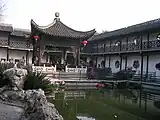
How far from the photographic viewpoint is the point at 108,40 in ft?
104

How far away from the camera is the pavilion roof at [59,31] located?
2142 centimetres

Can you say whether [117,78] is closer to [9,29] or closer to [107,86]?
[107,86]

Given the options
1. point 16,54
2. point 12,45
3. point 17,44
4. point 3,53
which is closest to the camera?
point 12,45

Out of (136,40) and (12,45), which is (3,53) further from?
(136,40)

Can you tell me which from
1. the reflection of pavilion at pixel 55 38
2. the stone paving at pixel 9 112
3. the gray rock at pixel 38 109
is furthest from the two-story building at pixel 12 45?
the gray rock at pixel 38 109

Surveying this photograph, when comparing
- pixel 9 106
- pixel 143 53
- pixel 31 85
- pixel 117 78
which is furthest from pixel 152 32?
pixel 9 106

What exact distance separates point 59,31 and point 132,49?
780 cm

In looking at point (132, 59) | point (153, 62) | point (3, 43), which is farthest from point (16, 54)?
point (153, 62)

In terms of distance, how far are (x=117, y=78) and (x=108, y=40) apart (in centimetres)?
1046

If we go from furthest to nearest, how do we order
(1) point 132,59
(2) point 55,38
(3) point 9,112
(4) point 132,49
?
(1) point 132,59, (4) point 132,49, (2) point 55,38, (3) point 9,112

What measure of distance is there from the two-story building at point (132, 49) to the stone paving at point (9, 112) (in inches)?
657

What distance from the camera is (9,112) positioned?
6477 mm

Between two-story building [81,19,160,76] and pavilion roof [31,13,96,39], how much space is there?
5058 millimetres

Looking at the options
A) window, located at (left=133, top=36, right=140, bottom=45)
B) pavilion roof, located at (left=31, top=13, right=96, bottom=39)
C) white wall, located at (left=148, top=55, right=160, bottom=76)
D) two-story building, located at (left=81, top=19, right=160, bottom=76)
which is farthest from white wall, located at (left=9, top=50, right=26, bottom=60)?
white wall, located at (left=148, top=55, right=160, bottom=76)
